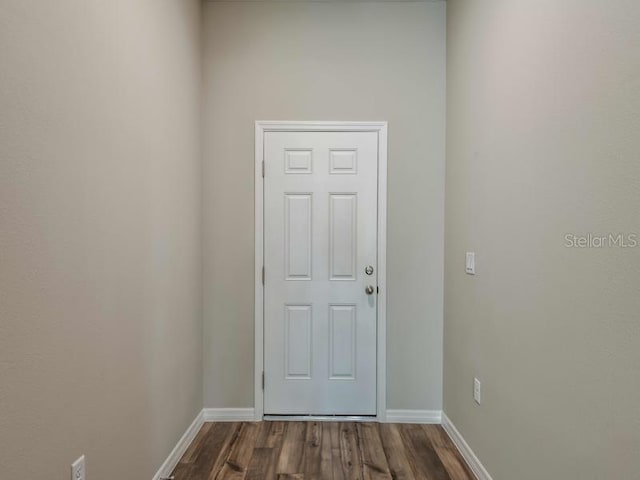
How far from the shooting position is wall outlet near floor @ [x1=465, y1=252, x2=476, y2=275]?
2112 mm

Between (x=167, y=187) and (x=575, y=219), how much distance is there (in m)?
1.87

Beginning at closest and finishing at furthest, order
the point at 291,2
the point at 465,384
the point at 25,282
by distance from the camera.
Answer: the point at 25,282 < the point at 465,384 < the point at 291,2

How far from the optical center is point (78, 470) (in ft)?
4.17

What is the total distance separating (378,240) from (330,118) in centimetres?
91

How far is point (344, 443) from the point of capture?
231cm

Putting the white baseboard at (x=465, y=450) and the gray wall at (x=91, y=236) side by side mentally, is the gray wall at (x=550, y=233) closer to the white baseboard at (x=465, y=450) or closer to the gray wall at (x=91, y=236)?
A: the white baseboard at (x=465, y=450)

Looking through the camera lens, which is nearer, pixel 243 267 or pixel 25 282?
pixel 25 282

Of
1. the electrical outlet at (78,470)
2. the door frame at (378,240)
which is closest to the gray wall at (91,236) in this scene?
the electrical outlet at (78,470)

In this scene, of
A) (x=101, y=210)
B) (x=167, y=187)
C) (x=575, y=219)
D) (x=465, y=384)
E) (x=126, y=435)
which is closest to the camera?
(x=575, y=219)

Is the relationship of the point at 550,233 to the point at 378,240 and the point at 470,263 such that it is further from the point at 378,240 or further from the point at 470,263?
the point at 378,240

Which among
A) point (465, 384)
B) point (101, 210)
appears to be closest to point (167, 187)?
point (101, 210)

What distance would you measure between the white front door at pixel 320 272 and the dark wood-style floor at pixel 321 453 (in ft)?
0.65

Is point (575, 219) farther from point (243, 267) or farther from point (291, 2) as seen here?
point (291, 2)

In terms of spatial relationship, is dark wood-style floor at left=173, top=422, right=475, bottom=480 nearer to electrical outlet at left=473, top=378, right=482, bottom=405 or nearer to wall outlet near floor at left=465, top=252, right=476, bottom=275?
electrical outlet at left=473, top=378, right=482, bottom=405
